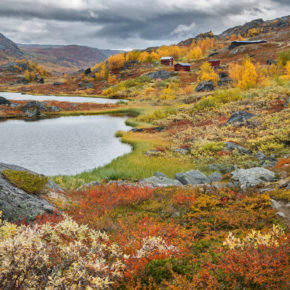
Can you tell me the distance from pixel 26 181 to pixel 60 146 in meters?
18.7

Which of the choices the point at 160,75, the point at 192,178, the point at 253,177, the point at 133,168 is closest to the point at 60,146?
the point at 133,168

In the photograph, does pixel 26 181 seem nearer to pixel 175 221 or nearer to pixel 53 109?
pixel 175 221

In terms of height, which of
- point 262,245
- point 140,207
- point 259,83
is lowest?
point 140,207

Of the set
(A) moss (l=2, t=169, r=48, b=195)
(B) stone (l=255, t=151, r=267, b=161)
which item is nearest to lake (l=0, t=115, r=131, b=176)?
(A) moss (l=2, t=169, r=48, b=195)

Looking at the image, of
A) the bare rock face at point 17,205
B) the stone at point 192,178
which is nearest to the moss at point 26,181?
the bare rock face at point 17,205

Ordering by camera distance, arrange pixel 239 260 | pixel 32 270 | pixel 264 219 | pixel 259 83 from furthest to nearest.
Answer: pixel 259 83
pixel 264 219
pixel 239 260
pixel 32 270

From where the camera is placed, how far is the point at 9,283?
343 cm

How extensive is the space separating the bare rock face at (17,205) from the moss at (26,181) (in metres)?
0.40

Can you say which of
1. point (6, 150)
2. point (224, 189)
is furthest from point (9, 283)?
point (6, 150)

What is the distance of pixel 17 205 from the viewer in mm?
7324

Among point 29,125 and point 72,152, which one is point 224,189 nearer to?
point 72,152

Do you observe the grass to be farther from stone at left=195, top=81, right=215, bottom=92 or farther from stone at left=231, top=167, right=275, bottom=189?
stone at left=195, top=81, right=215, bottom=92

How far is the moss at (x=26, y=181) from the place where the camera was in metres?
8.70

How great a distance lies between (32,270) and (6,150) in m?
25.3
